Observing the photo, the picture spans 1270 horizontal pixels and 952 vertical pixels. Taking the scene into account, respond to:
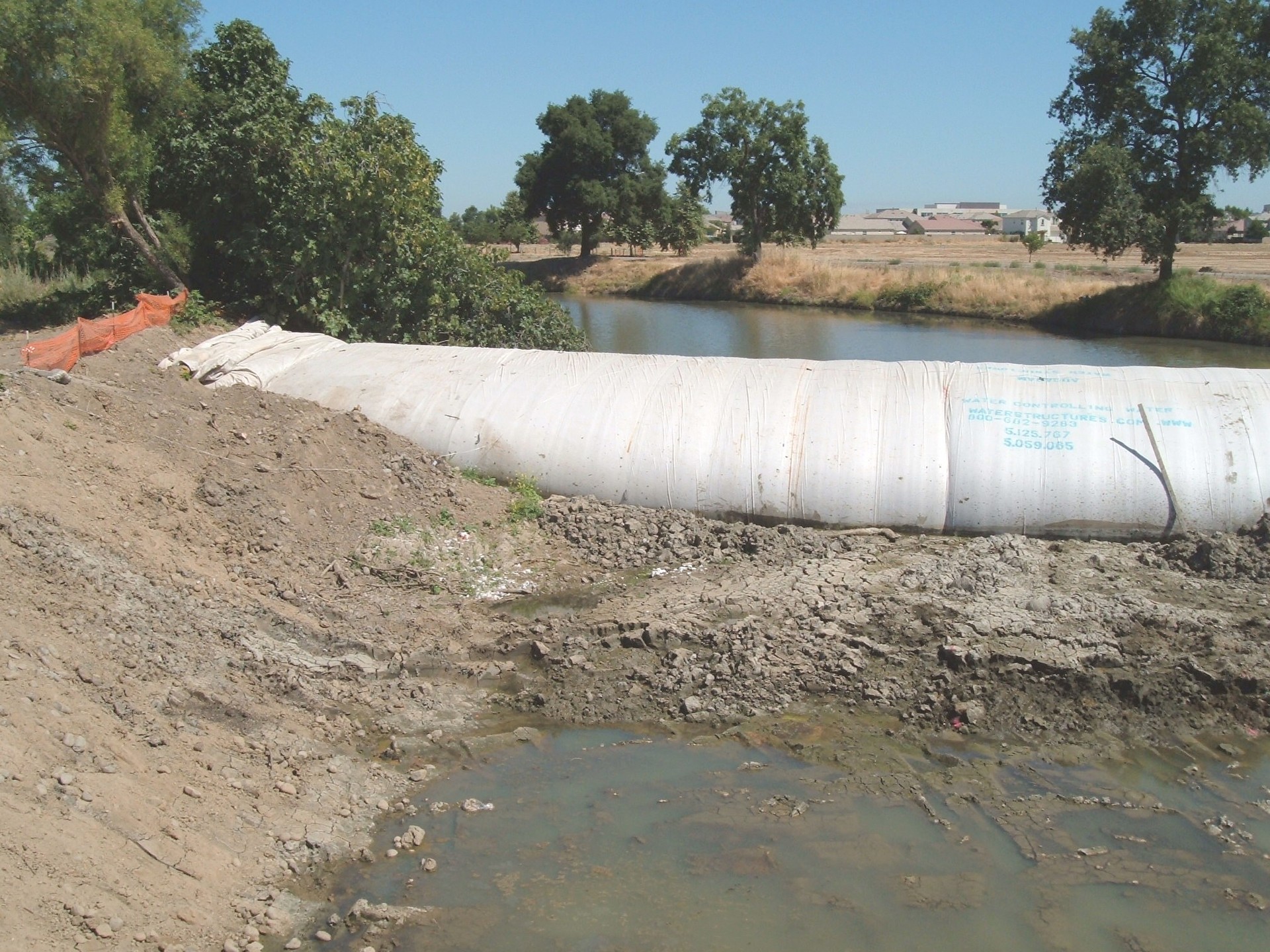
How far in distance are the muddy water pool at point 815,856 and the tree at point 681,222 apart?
43.3 m

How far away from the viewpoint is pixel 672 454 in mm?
9898

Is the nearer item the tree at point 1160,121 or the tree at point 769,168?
the tree at point 1160,121

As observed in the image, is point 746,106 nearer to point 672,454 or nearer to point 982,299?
point 982,299

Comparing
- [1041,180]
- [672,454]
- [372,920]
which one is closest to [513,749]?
[372,920]

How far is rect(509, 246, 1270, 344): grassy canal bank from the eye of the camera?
92.9ft

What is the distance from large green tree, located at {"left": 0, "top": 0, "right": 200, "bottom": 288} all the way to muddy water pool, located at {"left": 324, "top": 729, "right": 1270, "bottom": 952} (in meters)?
12.6

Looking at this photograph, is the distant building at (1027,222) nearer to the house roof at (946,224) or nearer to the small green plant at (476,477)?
the house roof at (946,224)

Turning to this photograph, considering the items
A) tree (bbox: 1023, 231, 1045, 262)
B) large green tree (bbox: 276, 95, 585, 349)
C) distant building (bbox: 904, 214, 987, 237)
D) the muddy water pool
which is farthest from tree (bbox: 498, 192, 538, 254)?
distant building (bbox: 904, 214, 987, 237)

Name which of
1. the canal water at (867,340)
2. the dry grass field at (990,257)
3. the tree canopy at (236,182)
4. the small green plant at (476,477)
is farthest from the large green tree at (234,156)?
the dry grass field at (990,257)

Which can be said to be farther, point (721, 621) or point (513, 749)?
point (721, 621)

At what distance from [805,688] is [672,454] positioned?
3.29 meters

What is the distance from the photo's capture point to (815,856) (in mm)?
5570

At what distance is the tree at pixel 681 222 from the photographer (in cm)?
4775

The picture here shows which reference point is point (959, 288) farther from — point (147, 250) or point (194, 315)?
point (194, 315)
